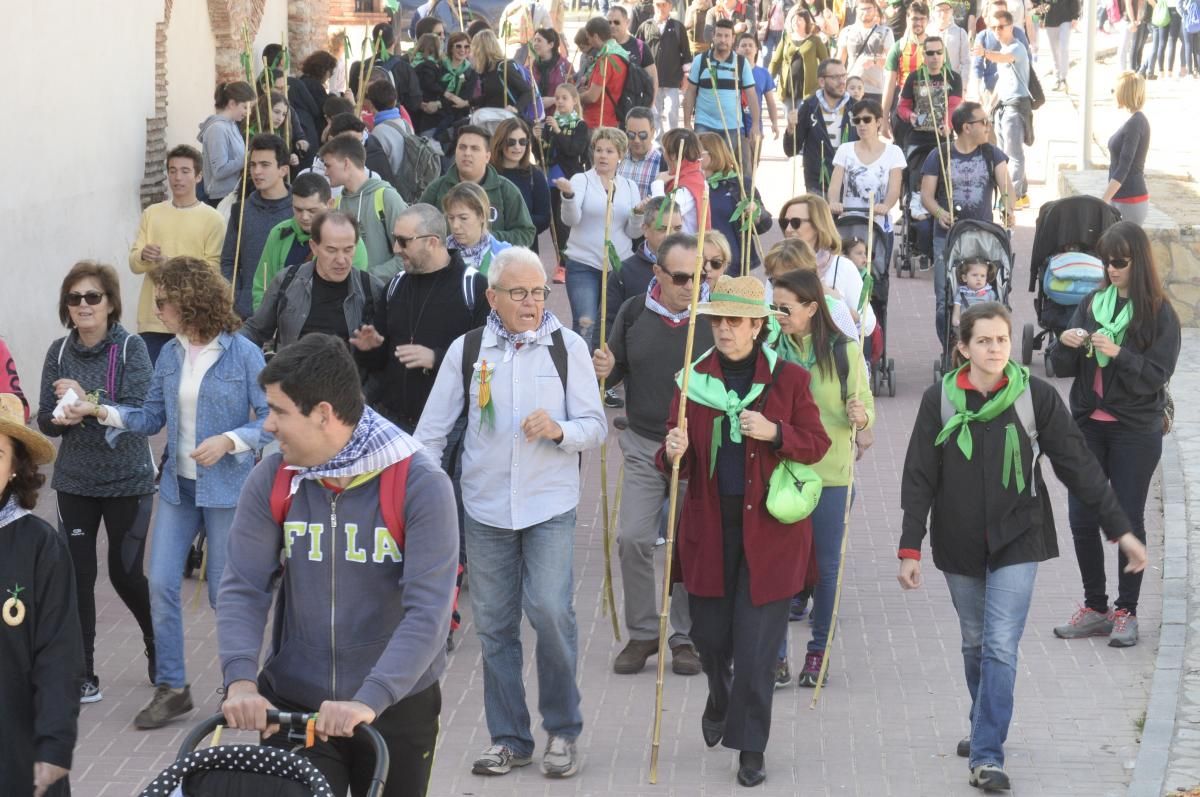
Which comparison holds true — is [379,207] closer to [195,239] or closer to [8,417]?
[195,239]

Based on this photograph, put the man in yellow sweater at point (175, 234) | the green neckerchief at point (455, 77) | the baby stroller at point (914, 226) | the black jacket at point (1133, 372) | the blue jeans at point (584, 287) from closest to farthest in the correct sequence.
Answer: the black jacket at point (1133, 372) → the man in yellow sweater at point (175, 234) → the blue jeans at point (584, 287) → the baby stroller at point (914, 226) → the green neckerchief at point (455, 77)

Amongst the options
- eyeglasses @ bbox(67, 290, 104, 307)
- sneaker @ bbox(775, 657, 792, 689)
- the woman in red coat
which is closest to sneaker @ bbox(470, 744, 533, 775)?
the woman in red coat

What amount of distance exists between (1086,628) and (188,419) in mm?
4204

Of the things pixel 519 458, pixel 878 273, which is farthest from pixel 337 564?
pixel 878 273

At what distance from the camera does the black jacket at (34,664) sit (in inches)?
189

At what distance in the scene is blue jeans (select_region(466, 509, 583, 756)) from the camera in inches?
274

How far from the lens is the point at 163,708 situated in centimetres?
772

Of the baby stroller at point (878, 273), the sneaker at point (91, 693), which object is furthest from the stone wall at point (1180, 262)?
the sneaker at point (91, 693)

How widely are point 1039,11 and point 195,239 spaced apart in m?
22.5

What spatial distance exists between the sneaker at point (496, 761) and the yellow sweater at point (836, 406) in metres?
1.80

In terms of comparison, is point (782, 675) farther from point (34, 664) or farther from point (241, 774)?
point (241, 774)

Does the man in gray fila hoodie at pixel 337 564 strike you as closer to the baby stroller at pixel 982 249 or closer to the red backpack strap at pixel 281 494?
the red backpack strap at pixel 281 494

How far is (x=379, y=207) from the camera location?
34.4 ft

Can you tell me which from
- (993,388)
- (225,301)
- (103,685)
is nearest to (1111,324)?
(993,388)
